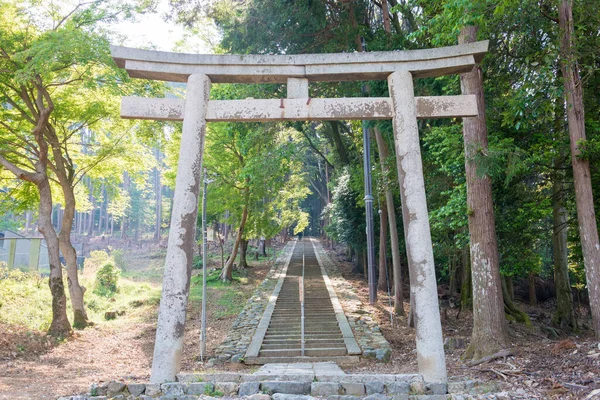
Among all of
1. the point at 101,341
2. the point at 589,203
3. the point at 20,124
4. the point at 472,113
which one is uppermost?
the point at 20,124

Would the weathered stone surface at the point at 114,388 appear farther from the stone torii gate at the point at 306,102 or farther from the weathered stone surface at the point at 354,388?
the weathered stone surface at the point at 354,388

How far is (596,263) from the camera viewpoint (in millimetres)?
7430

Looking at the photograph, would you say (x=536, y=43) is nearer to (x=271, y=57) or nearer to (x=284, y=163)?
(x=271, y=57)

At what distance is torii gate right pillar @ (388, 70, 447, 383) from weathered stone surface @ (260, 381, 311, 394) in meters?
1.65

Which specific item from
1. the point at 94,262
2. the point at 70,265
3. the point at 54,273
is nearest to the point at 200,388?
the point at 54,273

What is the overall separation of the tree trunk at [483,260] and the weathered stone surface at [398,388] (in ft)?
10.1

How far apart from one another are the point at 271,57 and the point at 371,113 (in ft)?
5.69

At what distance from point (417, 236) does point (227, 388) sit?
3.19 metres

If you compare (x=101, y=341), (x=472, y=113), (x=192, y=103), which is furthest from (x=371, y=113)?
(x=101, y=341)

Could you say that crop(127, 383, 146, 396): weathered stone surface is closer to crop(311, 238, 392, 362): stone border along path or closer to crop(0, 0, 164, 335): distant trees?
crop(311, 238, 392, 362): stone border along path

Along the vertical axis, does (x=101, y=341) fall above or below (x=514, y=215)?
below

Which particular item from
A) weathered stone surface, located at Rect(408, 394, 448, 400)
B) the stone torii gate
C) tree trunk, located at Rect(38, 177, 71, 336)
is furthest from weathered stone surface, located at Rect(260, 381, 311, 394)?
tree trunk, located at Rect(38, 177, 71, 336)

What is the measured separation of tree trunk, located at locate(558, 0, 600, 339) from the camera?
7449 millimetres

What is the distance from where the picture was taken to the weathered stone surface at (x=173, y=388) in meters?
5.24
